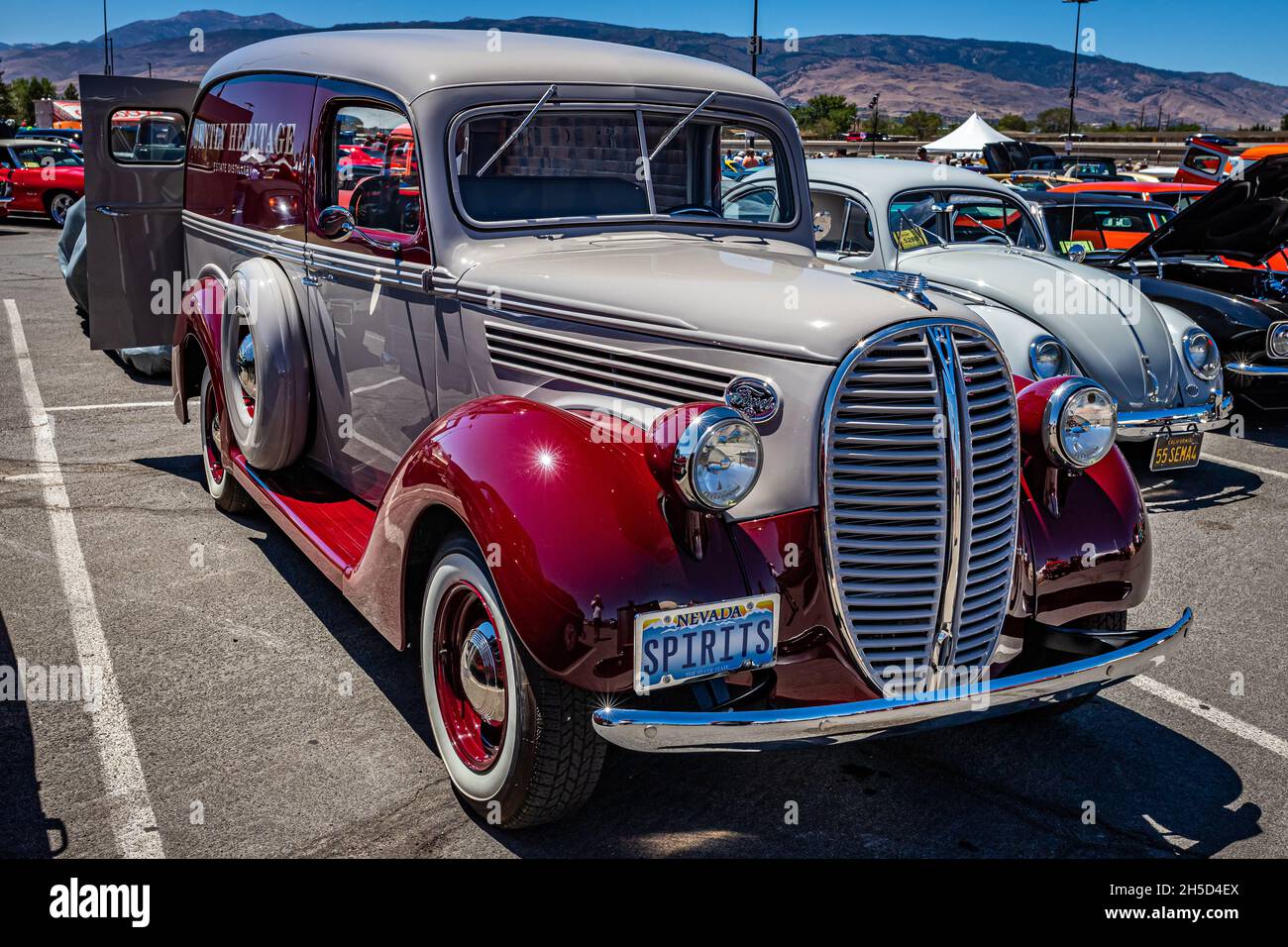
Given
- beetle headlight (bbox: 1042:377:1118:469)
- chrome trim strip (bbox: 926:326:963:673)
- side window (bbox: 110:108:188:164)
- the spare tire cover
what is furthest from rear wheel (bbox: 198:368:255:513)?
beetle headlight (bbox: 1042:377:1118:469)

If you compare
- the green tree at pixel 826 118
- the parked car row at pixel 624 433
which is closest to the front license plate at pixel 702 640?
the parked car row at pixel 624 433

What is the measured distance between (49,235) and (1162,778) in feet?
70.7

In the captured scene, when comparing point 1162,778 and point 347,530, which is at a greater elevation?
point 347,530

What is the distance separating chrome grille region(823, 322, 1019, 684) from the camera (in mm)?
2785

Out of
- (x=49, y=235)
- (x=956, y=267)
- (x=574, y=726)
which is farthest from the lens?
(x=49, y=235)

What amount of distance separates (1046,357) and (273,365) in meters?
4.40

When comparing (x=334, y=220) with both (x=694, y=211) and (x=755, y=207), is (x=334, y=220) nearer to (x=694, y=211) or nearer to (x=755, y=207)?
(x=694, y=211)

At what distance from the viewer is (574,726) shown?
2.72 m

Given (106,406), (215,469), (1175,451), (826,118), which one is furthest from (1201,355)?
(826,118)

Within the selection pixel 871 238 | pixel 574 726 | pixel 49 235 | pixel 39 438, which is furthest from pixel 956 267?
pixel 49 235

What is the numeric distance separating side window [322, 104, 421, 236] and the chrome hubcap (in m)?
1.57

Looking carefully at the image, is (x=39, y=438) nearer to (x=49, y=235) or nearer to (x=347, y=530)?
(x=347, y=530)

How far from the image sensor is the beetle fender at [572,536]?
255cm

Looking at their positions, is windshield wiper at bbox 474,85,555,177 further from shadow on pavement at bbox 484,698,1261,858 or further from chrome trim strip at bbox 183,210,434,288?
shadow on pavement at bbox 484,698,1261,858
